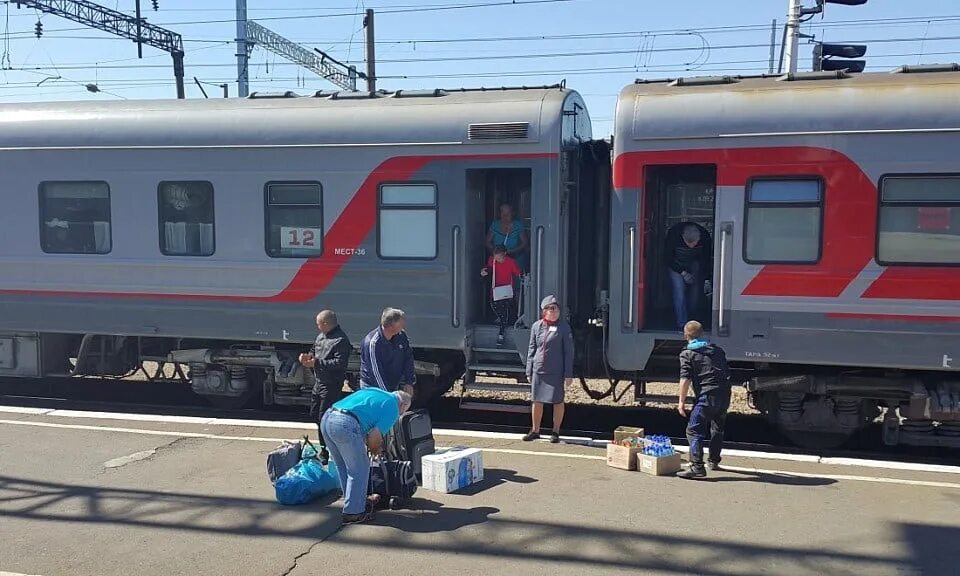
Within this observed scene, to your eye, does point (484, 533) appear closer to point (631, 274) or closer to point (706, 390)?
point (706, 390)

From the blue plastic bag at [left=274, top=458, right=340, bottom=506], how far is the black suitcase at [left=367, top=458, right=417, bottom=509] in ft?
1.22

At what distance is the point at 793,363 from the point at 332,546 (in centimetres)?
489

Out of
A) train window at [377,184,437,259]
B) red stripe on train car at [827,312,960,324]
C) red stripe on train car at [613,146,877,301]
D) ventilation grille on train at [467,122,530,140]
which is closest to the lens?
red stripe on train car at [827,312,960,324]

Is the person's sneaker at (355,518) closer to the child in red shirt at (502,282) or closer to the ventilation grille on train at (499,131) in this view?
the child in red shirt at (502,282)

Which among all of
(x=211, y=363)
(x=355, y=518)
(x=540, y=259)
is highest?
(x=540, y=259)

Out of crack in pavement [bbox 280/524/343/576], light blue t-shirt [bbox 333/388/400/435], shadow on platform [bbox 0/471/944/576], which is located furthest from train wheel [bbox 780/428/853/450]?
crack in pavement [bbox 280/524/343/576]

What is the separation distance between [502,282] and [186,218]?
149 inches

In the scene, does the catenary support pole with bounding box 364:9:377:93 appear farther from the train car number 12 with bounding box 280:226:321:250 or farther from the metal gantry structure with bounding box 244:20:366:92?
the train car number 12 with bounding box 280:226:321:250

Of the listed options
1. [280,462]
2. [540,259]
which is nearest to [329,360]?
[280,462]

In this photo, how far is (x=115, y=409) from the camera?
32.9 ft

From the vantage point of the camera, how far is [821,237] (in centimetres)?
787

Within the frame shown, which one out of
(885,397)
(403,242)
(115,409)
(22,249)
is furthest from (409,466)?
(22,249)

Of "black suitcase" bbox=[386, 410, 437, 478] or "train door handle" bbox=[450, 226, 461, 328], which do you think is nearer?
"black suitcase" bbox=[386, 410, 437, 478]

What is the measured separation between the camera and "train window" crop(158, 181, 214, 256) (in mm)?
9586
